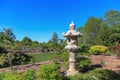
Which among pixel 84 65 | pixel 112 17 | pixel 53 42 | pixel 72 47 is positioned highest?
pixel 112 17

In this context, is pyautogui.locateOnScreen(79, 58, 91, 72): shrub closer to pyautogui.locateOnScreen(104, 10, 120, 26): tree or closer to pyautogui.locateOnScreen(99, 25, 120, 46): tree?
pyautogui.locateOnScreen(99, 25, 120, 46): tree

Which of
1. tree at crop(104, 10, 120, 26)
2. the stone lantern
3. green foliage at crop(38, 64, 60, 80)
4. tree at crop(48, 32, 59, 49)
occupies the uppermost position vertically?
tree at crop(104, 10, 120, 26)

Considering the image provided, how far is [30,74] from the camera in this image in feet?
32.5

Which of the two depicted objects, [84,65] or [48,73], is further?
[84,65]

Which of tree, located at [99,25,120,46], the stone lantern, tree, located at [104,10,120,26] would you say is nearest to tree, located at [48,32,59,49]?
tree, located at [99,25,120,46]

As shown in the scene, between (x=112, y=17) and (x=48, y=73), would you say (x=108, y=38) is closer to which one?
(x=112, y=17)

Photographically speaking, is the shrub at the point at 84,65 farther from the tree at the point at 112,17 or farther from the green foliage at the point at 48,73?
the tree at the point at 112,17

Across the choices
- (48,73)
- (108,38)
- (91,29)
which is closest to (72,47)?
(48,73)

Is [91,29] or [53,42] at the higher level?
[91,29]

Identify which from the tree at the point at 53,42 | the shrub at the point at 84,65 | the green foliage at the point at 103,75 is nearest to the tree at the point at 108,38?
the tree at the point at 53,42

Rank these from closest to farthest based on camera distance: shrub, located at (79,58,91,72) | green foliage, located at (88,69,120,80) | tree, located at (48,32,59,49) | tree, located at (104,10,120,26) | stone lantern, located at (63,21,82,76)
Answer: green foliage, located at (88,69,120,80)
stone lantern, located at (63,21,82,76)
shrub, located at (79,58,91,72)
tree, located at (48,32,59,49)
tree, located at (104,10,120,26)

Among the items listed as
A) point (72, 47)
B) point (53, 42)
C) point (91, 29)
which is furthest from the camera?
point (91, 29)

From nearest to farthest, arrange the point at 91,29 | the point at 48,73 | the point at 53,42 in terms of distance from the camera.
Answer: the point at 48,73, the point at 53,42, the point at 91,29

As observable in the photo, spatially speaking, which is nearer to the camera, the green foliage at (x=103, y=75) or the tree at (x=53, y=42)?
the green foliage at (x=103, y=75)
